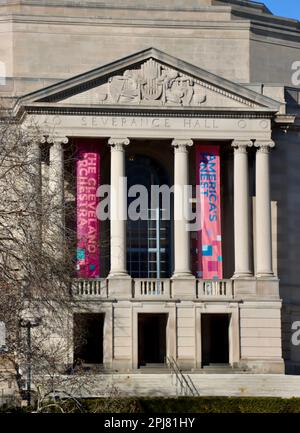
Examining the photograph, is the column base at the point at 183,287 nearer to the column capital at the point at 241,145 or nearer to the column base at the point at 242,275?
the column base at the point at 242,275

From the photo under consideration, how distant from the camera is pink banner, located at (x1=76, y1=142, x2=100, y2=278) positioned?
242ft

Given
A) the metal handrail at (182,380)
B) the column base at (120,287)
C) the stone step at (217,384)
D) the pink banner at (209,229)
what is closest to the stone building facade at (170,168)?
the column base at (120,287)

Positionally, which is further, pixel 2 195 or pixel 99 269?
pixel 99 269

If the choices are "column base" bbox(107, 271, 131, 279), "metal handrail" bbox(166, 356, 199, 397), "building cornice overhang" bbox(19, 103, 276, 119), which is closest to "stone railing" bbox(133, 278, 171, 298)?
"column base" bbox(107, 271, 131, 279)

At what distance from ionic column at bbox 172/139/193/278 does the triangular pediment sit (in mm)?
2508

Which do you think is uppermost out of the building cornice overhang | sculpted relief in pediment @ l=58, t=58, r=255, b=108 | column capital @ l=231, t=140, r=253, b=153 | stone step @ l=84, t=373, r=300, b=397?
sculpted relief in pediment @ l=58, t=58, r=255, b=108

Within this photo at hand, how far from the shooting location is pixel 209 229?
76125 millimetres

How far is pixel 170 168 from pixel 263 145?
6.10m

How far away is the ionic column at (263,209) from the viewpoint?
76438 mm

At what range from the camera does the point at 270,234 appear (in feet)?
253

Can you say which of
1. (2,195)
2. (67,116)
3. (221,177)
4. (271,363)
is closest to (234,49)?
(221,177)

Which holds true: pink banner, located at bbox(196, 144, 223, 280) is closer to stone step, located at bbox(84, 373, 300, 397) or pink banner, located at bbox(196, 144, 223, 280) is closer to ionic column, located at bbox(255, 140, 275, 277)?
ionic column, located at bbox(255, 140, 275, 277)

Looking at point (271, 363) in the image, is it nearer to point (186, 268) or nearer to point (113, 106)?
point (186, 268)
